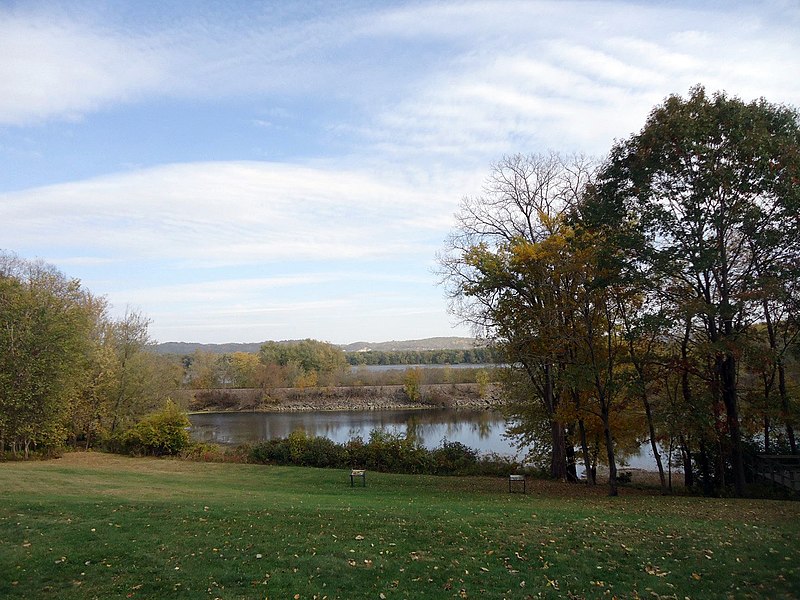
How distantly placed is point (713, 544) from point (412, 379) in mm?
60713

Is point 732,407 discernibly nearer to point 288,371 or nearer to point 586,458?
point 586,458

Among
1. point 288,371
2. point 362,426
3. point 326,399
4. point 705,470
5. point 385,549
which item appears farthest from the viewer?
point 288,371

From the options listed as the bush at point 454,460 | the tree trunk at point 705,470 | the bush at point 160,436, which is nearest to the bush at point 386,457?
the bush at point 454,460

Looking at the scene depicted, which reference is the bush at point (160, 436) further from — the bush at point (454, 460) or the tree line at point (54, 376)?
the bush at point (454, 460)

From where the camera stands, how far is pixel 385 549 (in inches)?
296

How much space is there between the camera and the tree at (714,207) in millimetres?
12328

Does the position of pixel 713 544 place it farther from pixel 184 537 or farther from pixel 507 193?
pixel 507 193

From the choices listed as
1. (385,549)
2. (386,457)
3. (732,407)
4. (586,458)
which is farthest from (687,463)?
(385,549)

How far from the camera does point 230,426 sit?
163 ft

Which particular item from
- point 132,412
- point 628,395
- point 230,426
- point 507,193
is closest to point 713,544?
point 628,395

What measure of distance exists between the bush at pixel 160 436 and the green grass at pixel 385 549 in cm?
1342

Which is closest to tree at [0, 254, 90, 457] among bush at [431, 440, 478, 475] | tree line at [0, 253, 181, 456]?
tree line at [0, 253, 181, 456]

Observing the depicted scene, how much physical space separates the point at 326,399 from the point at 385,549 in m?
65.4

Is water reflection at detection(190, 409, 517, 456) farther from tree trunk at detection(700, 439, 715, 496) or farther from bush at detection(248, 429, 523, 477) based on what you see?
tree trunk at detection(700, 439, 715, 496)
